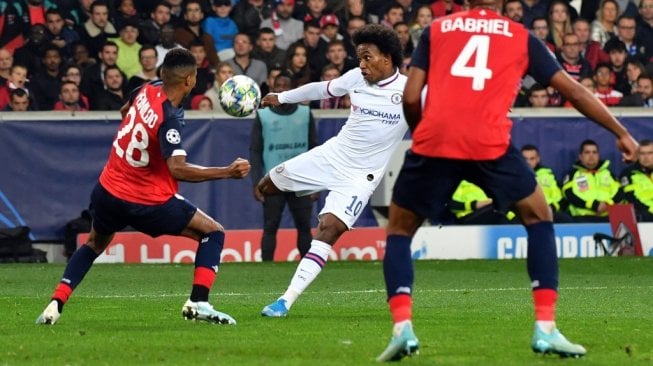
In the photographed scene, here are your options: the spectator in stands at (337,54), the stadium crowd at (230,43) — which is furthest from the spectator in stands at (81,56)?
the spectator in stands at (337,54)

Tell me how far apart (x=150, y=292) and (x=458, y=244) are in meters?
6.77

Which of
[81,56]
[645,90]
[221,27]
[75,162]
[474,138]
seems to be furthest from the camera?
[645,90]

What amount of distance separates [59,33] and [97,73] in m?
0.96

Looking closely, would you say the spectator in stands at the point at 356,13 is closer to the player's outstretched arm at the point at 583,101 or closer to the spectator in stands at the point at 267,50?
the spectator in stands at the point at 267,50

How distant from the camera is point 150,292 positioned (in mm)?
14859

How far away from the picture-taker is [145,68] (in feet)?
69.9

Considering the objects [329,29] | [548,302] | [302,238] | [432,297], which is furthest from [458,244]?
[548,302]

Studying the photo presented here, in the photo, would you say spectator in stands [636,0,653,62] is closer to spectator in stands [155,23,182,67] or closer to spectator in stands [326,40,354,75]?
spectator in stands [326,40,354,75]

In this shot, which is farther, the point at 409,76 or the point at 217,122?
the point at 217,122

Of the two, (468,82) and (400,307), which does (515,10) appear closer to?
(468,82)

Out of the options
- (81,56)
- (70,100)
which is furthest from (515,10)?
(70,100)

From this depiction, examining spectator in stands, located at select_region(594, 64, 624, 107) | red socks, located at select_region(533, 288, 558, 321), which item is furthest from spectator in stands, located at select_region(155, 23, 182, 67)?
red socks, located at select_region(533, 288, 558, 321)

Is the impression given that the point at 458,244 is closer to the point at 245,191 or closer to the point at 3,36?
the point at 245,191

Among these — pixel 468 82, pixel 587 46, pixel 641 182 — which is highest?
pixel 468 82
